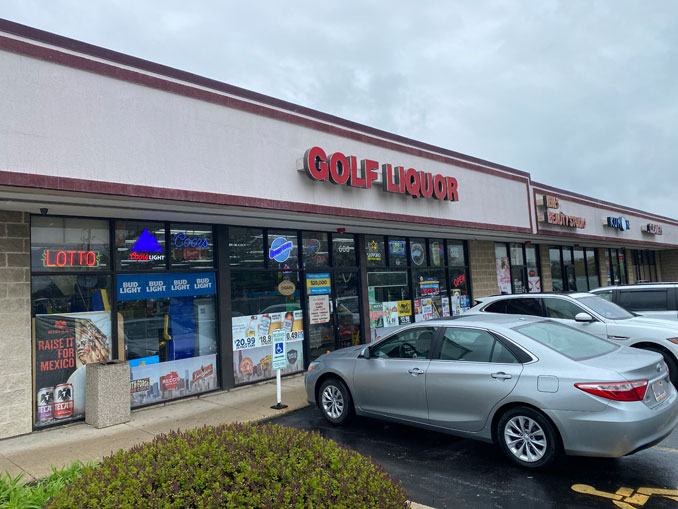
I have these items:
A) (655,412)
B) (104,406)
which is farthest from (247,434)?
(104,406)

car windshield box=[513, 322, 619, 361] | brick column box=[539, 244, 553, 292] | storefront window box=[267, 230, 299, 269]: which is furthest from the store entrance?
brick column box=[539, 244, 553, 292]

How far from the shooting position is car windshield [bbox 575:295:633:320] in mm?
9038

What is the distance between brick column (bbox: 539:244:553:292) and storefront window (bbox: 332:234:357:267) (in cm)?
1045

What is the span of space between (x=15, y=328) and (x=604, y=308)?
389 inches

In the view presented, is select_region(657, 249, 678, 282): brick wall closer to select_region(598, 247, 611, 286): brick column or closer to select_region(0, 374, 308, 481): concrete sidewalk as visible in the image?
select_region(598, 247, 611, 286): brick column

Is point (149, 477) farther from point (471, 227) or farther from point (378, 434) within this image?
point (471, 227)

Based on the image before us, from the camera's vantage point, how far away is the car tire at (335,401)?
6836 millimetres

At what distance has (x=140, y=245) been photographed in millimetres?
8516

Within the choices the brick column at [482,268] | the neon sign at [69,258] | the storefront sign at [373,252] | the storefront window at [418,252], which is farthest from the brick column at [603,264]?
the neon sign at [69,258]

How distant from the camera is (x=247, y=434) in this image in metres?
3.46

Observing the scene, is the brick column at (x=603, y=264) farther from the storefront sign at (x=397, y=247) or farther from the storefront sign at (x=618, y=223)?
the storefront sign at (x=397, y=247)

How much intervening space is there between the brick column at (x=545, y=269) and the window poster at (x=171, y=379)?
1457 centimetres

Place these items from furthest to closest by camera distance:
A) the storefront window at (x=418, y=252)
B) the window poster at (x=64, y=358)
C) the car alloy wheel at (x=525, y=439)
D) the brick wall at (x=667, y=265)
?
the brick wall at (x=667, y=265), the storefront window at (x=418, y=252), the window poster at (x=64, y=358), the car alloy wheel at (x=525, y=439)

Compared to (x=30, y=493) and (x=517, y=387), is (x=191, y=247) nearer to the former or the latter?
(x=30, y=493)
